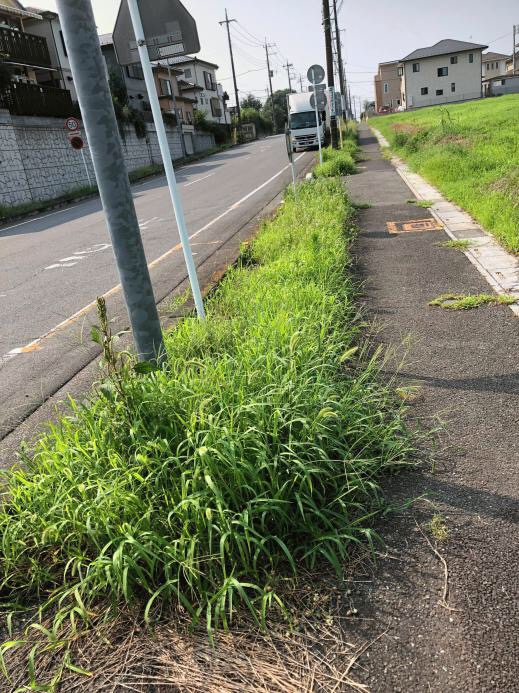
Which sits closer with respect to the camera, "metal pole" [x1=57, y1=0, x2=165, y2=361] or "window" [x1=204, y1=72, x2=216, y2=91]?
"metal pole" [x1=57, y1=0, x2=165, y2=361]

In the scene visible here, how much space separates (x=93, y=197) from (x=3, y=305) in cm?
1751

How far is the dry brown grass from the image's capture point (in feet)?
6.21

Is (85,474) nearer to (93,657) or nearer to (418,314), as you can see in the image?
(93,657)

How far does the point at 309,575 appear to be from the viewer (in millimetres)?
2318

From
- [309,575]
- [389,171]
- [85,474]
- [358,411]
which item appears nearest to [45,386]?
[85,474]

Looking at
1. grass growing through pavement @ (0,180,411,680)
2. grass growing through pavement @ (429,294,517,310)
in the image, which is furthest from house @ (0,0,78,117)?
grass growing through pavement @ (0,180,411,680)

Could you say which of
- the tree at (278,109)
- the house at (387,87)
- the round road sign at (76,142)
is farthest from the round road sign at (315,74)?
the house at (387,87)

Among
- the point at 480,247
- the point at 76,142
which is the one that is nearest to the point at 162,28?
the point at 480,247

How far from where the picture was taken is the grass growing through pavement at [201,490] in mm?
2268

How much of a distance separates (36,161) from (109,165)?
23.4 meters

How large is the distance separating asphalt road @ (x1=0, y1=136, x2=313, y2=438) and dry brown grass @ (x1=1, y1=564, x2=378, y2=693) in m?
2.14

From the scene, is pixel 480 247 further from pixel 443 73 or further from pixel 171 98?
pixel 443 73

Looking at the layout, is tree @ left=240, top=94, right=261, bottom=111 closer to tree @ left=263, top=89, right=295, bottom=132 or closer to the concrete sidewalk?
tree @ left=263, top=89, right=295, bottom=132

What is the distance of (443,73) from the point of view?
273 ft
